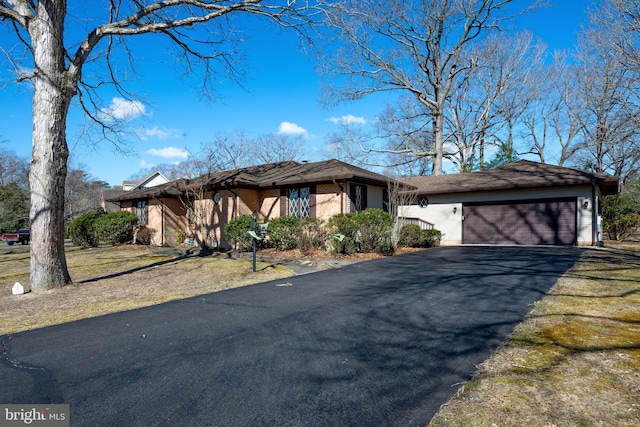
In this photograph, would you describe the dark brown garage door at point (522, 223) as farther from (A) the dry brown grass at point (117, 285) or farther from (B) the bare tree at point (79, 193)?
(B) the bare tree at point (79, 193)

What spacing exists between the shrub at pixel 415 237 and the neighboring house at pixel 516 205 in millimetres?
918

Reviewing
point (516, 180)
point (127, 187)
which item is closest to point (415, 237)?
point (516, 180)

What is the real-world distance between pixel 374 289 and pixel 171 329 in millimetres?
3620

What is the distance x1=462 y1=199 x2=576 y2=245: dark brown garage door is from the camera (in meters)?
15.2

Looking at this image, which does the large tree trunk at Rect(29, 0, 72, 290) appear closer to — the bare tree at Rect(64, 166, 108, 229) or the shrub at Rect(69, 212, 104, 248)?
the shrub at Rect(69, 212, 104, 248)

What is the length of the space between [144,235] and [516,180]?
1923 cm

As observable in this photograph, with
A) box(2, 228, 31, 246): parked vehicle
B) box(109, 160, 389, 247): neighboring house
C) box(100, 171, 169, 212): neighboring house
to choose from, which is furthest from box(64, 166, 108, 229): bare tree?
box(109, 160, 389, 247): neighboring house

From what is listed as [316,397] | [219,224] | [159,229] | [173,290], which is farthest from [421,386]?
[159,229]

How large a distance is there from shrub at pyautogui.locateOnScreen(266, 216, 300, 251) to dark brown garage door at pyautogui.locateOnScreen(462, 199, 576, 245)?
958 centimetres

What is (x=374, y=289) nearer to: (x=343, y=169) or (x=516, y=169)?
(x=343, y=169)

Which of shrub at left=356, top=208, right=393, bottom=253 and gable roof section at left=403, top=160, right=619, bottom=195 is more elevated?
gable roof section at left=403, top=160, right=619, bottom=195

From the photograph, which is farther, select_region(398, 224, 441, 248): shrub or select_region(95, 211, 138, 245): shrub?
select_region(95, 211, 138, 245): shrub

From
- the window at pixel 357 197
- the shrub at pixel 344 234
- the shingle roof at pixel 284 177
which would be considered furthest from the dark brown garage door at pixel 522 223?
the shrub at pixel 344 234

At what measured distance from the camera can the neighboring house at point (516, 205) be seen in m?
14.9
